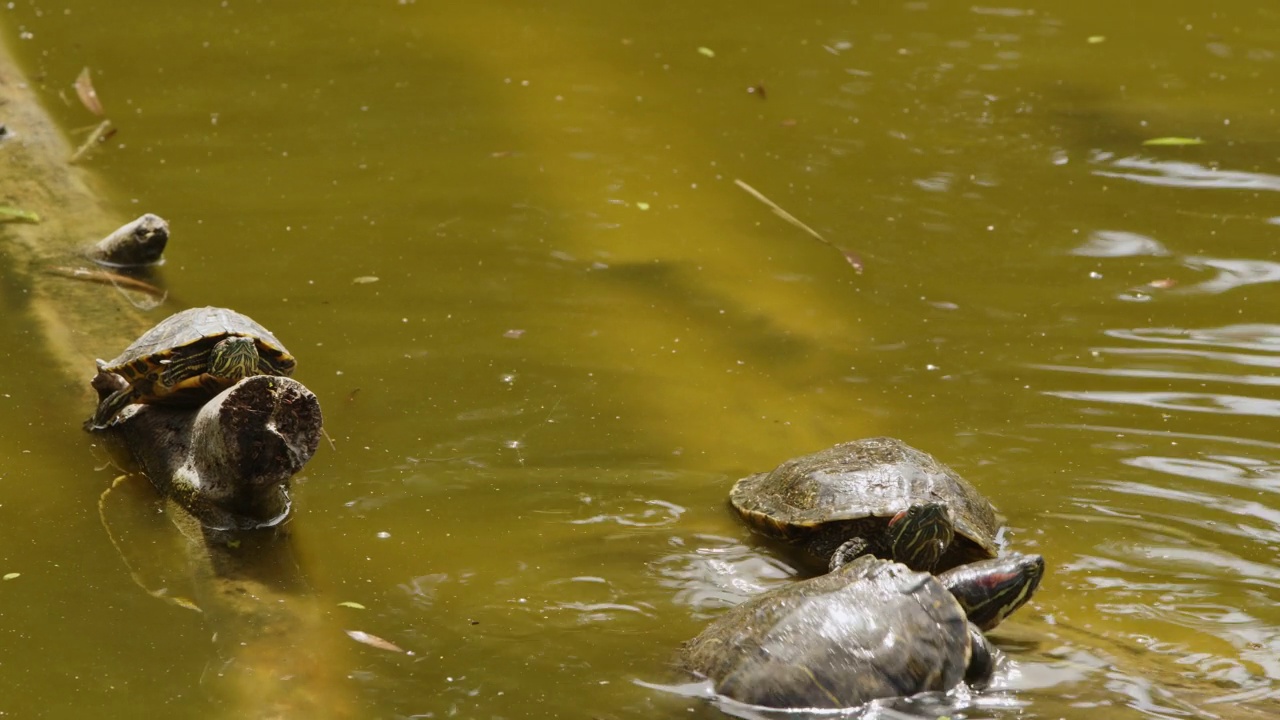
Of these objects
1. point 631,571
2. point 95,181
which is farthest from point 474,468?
point 95,181

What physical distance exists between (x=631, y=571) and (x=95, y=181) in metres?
4.09

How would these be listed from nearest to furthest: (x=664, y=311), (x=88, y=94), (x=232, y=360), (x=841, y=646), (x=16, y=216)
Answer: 1. (x=841, y=646)
2. (x=232, y=360)
3. (x=664, y=311)
4. (x=16, y=216)
5. (x=88, y=94)

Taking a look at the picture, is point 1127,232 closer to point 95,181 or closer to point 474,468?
point 474,468

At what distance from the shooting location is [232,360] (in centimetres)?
448

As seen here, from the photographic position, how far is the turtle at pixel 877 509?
418 centimetres

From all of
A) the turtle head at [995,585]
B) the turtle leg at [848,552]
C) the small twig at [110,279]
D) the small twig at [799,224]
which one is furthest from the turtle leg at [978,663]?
the small twig at [110,279]

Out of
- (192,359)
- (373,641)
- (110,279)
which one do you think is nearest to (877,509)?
(373,641)

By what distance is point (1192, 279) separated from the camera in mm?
6191

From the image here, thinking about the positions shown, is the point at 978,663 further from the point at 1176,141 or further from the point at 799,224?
the point at 1176,141

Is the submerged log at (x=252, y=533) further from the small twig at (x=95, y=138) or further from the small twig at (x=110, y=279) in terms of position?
the small twig at (x=95, y=138)

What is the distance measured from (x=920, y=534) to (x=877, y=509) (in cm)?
18

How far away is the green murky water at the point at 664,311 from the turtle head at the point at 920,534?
36cm

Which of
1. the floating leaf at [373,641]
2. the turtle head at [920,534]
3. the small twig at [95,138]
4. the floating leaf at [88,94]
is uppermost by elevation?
the turtle head at [920,534]

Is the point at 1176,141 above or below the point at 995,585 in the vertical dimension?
above
